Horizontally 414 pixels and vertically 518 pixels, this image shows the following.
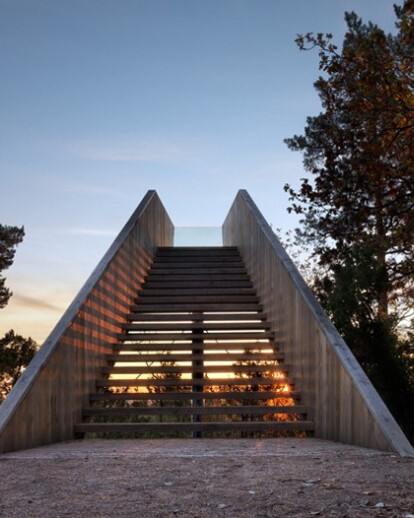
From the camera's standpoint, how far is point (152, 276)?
13695 mm

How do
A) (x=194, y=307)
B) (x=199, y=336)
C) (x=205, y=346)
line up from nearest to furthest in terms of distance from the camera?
(x=205, y=346) → (x=199, y=336) → (x=194, y=307)

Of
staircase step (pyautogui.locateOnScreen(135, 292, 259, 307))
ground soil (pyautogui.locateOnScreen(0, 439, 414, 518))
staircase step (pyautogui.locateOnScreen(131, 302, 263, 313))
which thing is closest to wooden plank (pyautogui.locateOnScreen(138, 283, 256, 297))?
staircase step (pyautogui.locateOnScreen(135, 292, 259, 307))

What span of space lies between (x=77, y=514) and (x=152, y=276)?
9763 millimetres

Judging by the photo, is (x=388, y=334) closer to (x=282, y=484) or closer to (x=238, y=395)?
(x=238, y=395)

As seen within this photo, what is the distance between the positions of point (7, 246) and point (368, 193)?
14830 mm

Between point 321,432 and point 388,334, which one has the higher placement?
point 388,334

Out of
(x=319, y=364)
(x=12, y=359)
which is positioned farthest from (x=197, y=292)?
(x=12, y=359)

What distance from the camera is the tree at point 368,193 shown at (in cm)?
848

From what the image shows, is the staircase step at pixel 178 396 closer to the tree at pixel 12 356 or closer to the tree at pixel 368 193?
the tree at pixel 368 193

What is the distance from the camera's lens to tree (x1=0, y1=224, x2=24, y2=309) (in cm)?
2153

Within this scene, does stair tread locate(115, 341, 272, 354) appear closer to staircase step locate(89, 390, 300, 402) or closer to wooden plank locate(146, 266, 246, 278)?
staircase step locate(89, 390, 300, 402)

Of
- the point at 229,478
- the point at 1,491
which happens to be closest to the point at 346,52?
the point at 229,478

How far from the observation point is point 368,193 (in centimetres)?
951

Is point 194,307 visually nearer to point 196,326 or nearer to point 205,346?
point 196,326
